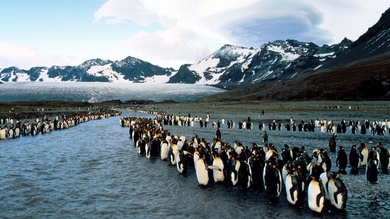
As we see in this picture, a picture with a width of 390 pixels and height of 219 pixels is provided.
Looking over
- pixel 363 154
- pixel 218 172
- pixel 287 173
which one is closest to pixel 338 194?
pixel 287 173

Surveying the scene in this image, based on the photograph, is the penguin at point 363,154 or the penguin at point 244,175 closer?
the penguin at point 244,175

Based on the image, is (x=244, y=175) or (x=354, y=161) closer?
(x=244, y=175)

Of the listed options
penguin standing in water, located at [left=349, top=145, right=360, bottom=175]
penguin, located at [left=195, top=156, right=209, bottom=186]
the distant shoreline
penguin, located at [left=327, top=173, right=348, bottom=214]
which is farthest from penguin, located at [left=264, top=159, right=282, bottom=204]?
the distant shoreline

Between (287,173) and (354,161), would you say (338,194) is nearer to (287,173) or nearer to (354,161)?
(287,173)

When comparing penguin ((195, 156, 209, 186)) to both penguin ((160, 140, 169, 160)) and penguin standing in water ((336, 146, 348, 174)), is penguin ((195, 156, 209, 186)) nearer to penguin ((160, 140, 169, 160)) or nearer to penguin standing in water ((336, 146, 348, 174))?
penguin ((160, 140, 169, 160))

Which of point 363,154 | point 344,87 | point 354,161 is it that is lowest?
point 354,161

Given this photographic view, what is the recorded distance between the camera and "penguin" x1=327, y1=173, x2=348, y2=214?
31.8 ft

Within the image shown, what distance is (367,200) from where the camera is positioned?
418 inches

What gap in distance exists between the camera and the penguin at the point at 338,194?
9.68m

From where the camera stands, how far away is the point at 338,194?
31.9ft

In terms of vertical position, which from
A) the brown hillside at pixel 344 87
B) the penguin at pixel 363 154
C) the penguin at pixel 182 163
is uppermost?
the brown hillside at pixel 344 87

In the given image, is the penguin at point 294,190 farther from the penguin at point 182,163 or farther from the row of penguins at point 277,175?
the penguin at point 182,163

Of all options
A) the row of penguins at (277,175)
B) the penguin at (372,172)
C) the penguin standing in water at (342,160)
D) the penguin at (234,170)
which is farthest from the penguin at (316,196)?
the penguin standing in water at (342,160)

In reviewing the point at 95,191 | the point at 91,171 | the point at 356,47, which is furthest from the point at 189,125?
the point at 356,47
